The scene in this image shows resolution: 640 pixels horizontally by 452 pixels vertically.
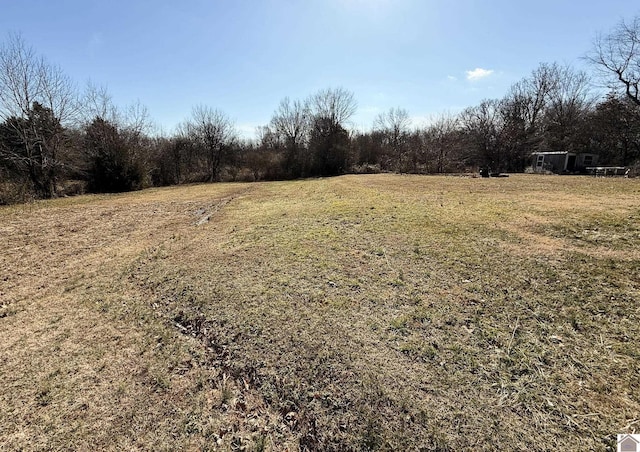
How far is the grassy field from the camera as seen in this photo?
6.69 feet

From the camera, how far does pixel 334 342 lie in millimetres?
2924

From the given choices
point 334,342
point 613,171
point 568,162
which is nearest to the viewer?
point 334,342

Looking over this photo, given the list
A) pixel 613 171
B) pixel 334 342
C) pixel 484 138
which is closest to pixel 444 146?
pixel 484 138

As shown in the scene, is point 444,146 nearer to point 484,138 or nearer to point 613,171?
point 484,138

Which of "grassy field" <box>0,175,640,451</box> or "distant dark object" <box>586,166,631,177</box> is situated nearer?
"grassy field" <box>0,175,640,451</box>

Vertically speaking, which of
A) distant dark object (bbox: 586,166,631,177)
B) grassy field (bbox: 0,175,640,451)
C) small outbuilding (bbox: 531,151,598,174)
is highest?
small outbuilding (bbox: 531,151,598,174)

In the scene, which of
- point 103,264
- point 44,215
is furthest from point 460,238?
point 44,215

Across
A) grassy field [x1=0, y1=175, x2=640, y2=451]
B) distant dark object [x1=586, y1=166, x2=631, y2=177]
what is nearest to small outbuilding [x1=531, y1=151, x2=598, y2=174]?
distant dark object [x1=586, y1=166, x2=631, y2=177]

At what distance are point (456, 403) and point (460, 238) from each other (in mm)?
3987

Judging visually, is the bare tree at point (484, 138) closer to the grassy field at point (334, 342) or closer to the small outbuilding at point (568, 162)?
the small outbuilding at point (568, 162)

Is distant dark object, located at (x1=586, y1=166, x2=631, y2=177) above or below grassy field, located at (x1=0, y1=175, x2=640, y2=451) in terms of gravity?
above

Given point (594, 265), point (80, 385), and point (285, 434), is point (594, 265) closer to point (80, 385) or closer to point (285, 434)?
point (285, 434)

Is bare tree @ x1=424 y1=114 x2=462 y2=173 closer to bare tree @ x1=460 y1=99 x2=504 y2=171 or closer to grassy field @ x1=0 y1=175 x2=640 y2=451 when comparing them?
bare tree @ x1=460 y1=99 x2=504 y2=171

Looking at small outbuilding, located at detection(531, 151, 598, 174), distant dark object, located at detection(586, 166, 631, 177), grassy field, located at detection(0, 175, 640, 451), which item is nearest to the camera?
grassy field, located at detection(0, 175, 640, 451)
